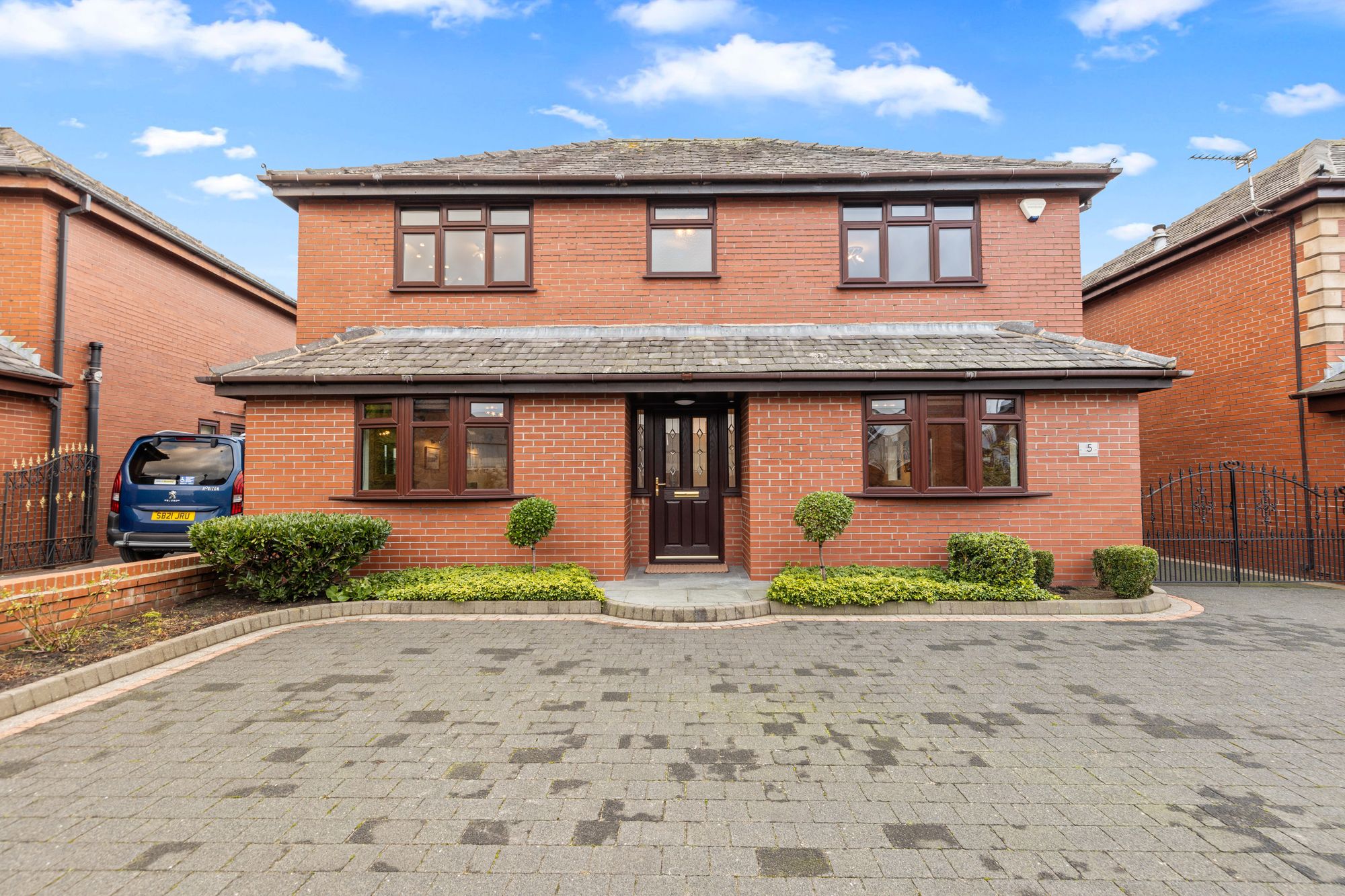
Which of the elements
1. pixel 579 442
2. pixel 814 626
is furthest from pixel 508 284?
pixel 814 626

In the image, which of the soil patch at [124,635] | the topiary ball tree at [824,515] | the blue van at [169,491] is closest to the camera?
the soil patch at [124,635]

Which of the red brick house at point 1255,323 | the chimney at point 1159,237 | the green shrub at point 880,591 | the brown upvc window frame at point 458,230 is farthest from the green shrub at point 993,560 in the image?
the chimney at point 1159,237

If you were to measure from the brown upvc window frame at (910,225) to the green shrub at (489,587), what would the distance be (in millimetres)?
5909

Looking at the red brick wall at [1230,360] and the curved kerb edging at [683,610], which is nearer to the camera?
the curved kerb edging at [683,610]

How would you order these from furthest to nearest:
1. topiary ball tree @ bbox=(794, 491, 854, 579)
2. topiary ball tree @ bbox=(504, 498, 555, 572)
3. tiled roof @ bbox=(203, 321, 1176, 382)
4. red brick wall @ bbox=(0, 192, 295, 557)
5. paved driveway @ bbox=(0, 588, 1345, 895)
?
red brick wall @ bbox=(0, 192, 295, 557), tiled roof @ bbox=(203, 321, 1176, 382), topiary ball tree @ bbox=(504, 498, 555, 572), topiary ball tree @ bbox=(794, 491, 854, 579), paved driveway @ bbox=(0, 588, 1345, 895)

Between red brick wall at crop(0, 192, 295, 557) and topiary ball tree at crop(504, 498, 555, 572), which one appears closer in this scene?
topiary ball tree at crop(504, 498, 555, 572)

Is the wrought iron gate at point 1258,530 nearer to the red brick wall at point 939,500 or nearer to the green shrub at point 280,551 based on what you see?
the red brick wall at point 939,500

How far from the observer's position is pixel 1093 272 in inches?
531

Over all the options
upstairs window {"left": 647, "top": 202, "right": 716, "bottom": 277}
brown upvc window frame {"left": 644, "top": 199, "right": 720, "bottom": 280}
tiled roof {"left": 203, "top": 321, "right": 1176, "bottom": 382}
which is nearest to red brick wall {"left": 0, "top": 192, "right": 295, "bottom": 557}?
tiled roof {"left": 203, "top": 321, "right": 1176, "bottom": 382}

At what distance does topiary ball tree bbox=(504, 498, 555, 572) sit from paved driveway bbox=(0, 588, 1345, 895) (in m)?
1.87

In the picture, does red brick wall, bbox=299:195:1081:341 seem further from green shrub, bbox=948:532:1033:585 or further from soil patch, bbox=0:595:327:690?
soil patch, bbox=0:595:327:690

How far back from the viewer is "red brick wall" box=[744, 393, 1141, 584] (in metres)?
7.30

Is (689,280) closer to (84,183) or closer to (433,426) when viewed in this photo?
(433,426)

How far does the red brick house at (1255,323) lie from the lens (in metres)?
8.15
